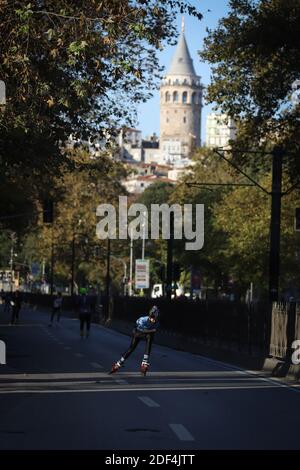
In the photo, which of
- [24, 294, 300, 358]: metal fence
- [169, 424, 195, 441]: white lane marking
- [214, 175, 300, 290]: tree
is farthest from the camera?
[214, 175, 300, 290]: tree

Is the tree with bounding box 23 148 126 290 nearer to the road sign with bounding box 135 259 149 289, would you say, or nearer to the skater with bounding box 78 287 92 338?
the road sign with bounding box 135 259 149 289

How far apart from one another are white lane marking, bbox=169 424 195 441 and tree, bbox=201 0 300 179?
25455mm

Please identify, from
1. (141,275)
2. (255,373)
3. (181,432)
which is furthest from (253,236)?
(181,432)

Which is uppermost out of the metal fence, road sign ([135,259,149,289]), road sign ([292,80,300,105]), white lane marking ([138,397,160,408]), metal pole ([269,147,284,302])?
road sign ([292,80,300,105])

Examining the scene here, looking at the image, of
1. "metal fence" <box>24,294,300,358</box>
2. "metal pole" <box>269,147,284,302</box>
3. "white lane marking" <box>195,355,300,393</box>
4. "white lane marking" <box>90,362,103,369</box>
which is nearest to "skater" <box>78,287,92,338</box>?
"metal fence" <box>24,294,300,358</box>

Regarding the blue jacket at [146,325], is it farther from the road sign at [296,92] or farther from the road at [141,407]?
the road sign at [296,92]

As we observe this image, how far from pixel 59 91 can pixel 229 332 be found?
1356cm

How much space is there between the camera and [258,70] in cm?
4206

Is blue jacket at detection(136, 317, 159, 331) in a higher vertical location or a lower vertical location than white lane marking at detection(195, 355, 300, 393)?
higher

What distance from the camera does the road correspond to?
14.0 metres

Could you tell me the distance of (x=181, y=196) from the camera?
93312mm

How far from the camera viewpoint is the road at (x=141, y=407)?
14.0 m

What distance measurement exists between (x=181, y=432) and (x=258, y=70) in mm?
28760

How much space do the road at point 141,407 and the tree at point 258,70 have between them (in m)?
13.3
